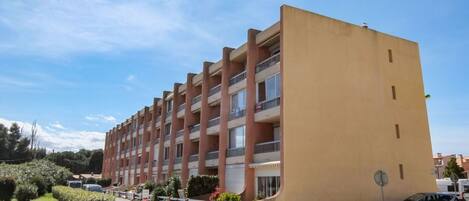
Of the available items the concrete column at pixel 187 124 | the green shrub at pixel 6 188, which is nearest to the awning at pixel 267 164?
the concrete column at pixel 187 124

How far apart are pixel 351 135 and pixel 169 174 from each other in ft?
73.0

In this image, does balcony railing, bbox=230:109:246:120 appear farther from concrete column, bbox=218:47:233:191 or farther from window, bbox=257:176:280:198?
window, bbox=257:176:280:198

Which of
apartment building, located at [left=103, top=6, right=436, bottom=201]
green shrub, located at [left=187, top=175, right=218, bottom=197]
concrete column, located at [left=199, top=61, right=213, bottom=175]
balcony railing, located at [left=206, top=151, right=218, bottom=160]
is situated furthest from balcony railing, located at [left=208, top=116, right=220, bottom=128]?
green shrub, located at [left=187, top=175, right=218, bottom=197]

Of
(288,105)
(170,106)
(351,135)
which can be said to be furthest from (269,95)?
(170,106)

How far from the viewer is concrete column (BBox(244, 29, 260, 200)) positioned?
2603 cm

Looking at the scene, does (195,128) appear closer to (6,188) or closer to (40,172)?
(6,188)

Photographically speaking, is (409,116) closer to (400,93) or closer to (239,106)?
(400,93)

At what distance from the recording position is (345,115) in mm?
25344

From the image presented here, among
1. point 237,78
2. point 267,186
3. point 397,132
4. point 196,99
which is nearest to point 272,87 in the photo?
point 237,78

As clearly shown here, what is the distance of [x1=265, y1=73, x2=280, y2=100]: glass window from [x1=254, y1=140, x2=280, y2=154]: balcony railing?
3.00 meters

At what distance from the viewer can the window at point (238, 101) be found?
29305 mm

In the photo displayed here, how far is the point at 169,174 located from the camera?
136 feet

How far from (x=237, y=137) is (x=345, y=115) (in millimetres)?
8041

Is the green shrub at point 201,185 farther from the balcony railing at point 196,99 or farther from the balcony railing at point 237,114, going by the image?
the balcony railing at point 196,99
